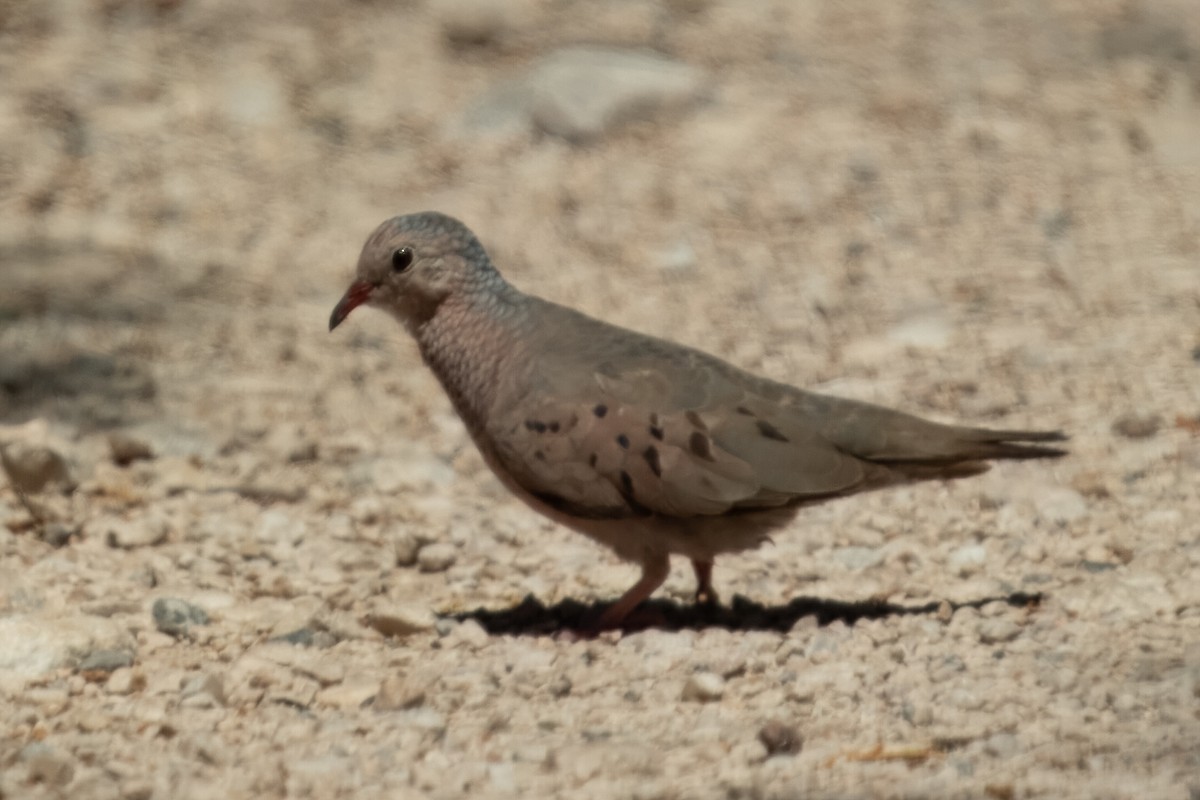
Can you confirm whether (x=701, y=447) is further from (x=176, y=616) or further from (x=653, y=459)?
(x=176, y=616)

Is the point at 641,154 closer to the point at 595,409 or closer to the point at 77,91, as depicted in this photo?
the point at 77,91

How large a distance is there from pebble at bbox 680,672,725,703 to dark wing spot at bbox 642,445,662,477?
0.69m

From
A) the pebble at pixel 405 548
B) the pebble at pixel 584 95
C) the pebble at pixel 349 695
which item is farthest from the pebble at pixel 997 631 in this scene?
the pebble at pixel 584 95

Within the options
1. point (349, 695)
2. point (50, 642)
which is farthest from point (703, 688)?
point (50, 642)

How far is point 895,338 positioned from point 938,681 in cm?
284

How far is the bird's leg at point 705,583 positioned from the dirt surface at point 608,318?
0.07 meters

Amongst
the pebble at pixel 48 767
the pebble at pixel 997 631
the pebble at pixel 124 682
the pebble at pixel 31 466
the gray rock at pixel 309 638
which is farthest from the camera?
the pebble at pixel 31 466

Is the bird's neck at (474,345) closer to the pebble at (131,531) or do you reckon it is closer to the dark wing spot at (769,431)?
A: the dark wing spot at (769,431)

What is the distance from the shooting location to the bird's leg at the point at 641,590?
17.0 ft

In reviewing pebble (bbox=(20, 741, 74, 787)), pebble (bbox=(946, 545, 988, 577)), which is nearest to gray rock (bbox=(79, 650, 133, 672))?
pebble (bbox=(20, 741, 74, 787))

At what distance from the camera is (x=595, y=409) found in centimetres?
502

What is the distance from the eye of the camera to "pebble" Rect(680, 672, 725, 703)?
4.41 m

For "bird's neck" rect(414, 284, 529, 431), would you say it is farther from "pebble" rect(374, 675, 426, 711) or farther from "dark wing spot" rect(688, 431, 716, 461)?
"pebble" rect(374, 675, 426, 711)

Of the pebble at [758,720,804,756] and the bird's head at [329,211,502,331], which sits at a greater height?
the bird's head at [329,211,502,331]
